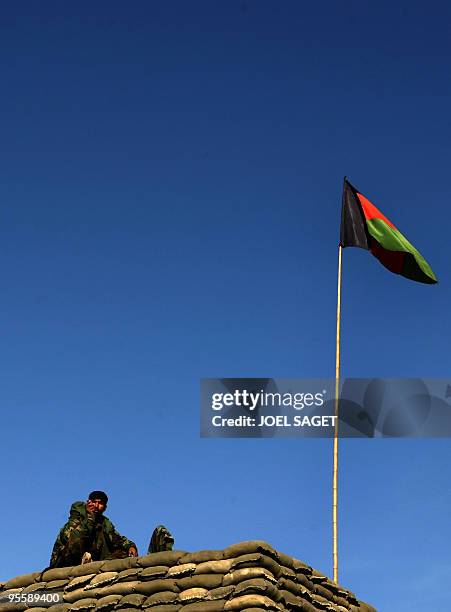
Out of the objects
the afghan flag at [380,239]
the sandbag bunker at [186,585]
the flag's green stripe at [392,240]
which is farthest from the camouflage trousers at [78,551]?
the flag's green stripe at [392,240]

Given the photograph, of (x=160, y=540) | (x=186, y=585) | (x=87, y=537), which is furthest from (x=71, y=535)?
(x=186, y=585)

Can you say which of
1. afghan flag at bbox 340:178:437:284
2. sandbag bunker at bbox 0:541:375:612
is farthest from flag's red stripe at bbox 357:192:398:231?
sandbag bunker at bbox 0:541:375:612

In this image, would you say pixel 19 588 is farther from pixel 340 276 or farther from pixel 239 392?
pixel 340 276

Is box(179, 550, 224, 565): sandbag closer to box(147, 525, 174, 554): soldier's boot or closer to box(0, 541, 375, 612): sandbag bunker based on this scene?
box(0, 541, 375, 612): sandbag bunker

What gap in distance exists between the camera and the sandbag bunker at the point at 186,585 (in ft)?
45.5

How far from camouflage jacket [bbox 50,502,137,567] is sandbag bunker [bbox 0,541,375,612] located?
429 millimetres

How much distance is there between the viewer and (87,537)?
16.0 m

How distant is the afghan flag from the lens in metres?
23.7

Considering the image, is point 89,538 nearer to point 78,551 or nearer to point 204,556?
point 78,551

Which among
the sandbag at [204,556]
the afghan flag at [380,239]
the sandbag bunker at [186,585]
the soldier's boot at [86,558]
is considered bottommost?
the sandbag bunker at [186,585]

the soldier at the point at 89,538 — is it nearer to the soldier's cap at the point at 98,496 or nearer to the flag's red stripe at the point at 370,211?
the soldier's cap at the point at 98,496

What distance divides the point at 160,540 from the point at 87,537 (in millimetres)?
1336

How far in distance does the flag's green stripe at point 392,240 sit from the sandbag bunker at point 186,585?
384 inches

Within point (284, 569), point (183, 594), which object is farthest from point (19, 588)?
point (284, 569)
